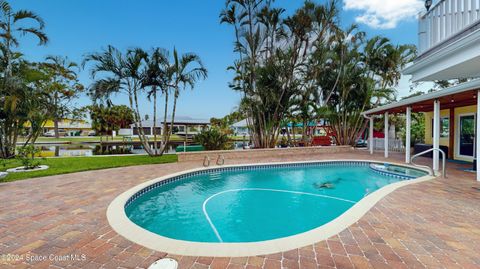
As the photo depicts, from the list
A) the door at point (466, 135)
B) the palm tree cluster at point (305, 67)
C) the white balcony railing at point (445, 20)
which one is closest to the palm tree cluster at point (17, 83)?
the palm tree cluster at point (305, 67)

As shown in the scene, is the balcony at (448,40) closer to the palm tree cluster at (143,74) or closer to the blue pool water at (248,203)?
the blue pool water at (248,203)

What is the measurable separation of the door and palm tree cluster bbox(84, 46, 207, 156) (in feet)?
44.3

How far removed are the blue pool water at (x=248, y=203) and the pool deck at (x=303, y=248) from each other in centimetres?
123

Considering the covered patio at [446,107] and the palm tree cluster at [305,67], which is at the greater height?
the palm tree cluster at [305,67]

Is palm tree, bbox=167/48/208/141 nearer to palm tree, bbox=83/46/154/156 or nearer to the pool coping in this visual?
palm tree, bbox=83/46/154/156

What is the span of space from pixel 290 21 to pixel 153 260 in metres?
13.9

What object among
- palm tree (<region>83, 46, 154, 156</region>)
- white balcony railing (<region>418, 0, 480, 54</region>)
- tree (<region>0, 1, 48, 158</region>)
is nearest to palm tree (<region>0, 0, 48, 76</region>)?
tree (<region>0, 1, 48, 158</region>)

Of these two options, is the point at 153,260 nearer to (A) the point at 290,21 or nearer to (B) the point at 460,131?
(A) the point at 290,21

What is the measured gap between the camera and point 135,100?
1145 cm

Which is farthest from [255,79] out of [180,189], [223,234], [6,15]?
[6,15]

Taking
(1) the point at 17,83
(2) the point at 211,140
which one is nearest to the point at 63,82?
(1) the point at 17,83

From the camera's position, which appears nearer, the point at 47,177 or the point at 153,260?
the point at 153,260

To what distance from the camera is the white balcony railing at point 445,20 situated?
17.7 ft

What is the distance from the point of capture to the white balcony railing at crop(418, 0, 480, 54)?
539 cm
